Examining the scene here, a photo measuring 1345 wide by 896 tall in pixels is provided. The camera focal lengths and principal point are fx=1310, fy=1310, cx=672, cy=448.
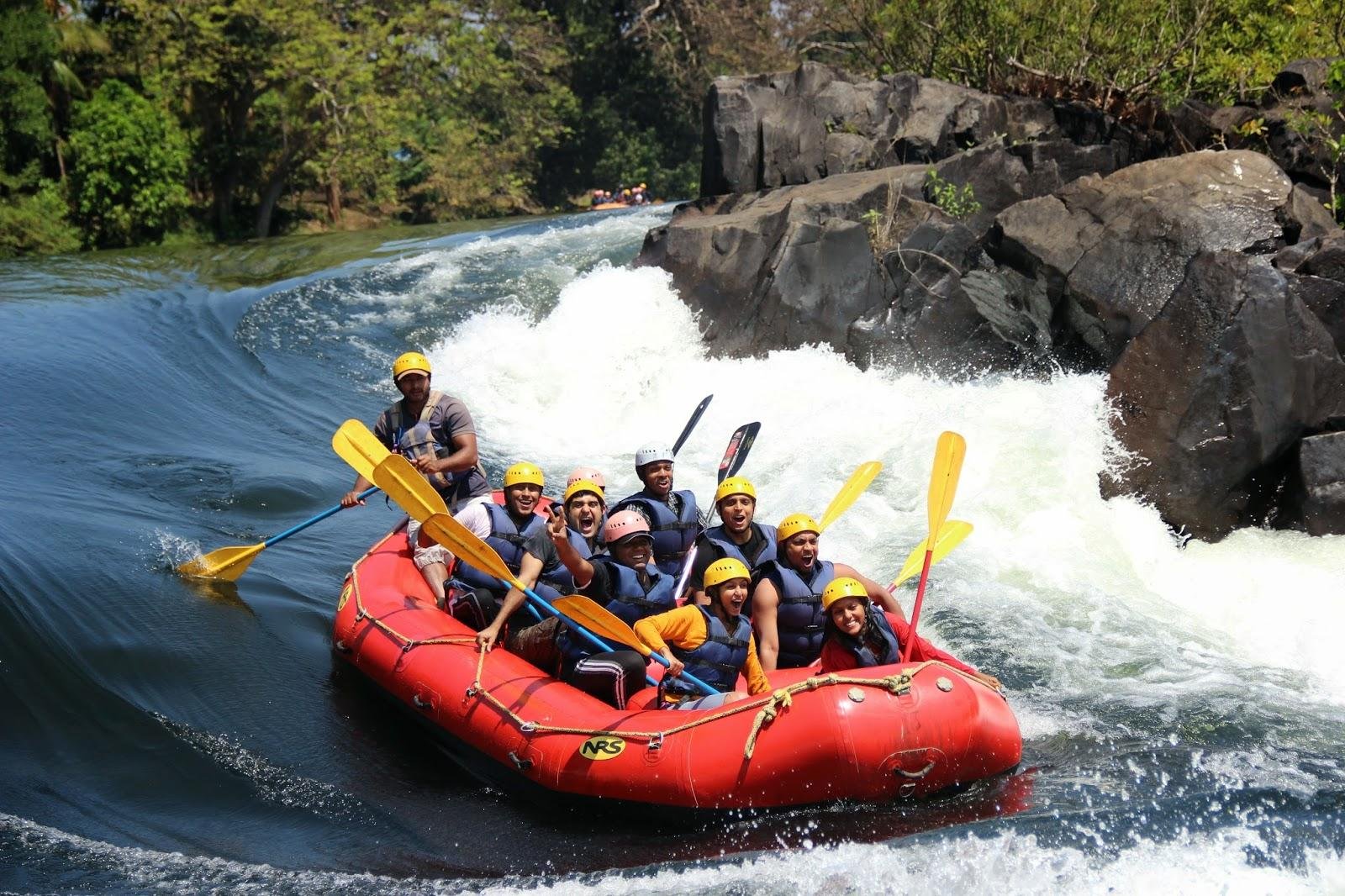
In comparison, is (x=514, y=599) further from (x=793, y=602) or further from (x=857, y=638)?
(x=857, y=638)

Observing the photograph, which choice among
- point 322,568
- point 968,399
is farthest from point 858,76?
point 322,568

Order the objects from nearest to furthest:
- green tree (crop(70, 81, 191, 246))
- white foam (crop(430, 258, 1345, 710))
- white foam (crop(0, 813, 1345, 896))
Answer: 1. white foam (crop(0, 813, 1345, 896))
2. white foam (crop(430, 258, 1345, 710))
3. green tree (crop(70, 81, 191, 246))

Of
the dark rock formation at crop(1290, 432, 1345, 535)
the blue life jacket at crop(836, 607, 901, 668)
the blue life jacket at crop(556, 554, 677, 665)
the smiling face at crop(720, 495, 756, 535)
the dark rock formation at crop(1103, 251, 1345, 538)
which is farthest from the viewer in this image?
the dark rock formation at crop(1103, 251, 1345, 538)

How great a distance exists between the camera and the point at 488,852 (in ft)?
16.0

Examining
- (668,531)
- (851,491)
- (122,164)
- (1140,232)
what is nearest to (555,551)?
(668,531)

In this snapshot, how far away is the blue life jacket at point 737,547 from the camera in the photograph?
586 cm

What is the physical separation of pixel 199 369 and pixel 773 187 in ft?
19.8

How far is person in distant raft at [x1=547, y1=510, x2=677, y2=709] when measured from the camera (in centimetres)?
544

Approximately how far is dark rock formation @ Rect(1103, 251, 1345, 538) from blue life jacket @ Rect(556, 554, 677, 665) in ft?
13.7

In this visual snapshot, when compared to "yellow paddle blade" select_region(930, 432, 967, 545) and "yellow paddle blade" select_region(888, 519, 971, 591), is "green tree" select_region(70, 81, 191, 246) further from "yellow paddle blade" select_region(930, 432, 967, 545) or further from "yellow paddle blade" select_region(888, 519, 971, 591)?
"yellow paddle blade" select_region(888, 519, 971, 591)

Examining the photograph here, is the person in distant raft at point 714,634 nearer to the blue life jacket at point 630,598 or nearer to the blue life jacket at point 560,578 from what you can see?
the blue life jacket at point 630,598

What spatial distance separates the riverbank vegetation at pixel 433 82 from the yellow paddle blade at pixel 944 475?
698cm

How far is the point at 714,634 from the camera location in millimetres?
5316

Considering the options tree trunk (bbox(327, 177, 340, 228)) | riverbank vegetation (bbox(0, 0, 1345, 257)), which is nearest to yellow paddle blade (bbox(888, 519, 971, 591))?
riverbank vegetation (bbox(0, 0, 1345, 257))
